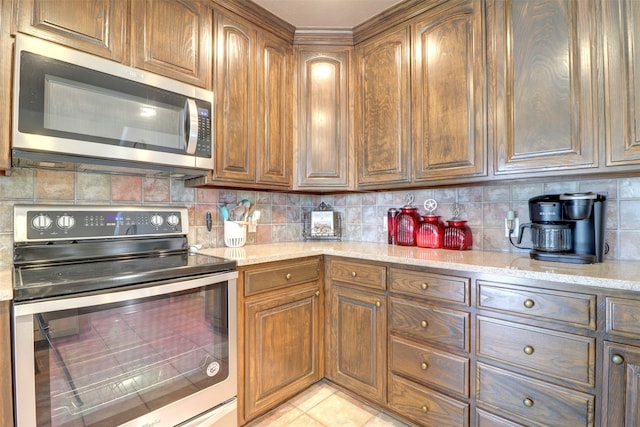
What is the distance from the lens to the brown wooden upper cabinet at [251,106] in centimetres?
172

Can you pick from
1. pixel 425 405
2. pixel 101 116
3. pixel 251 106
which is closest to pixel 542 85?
pixel 251 106

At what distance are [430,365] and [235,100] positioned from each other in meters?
1.80

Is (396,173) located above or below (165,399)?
above

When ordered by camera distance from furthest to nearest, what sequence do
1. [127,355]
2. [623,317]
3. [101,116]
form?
[101,116], [127,355], [623,317]

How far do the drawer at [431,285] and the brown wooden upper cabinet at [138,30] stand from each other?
1.48m

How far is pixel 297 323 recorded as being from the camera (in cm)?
179

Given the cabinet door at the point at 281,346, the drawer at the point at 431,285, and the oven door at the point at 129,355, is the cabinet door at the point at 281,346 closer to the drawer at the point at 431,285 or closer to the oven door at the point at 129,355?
the oven door at the point at 129,355

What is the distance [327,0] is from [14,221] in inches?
77.7

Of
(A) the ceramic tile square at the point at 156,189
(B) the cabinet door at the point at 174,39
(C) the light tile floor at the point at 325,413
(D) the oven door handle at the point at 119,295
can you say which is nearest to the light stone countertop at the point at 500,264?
(D) the oven door handle at the point at 119,295

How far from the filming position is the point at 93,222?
1.44 meters

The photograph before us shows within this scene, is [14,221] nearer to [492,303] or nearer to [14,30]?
[14,30]

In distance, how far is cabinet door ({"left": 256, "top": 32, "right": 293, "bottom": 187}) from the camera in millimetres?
1931

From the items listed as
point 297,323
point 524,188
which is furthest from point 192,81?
point 524,188

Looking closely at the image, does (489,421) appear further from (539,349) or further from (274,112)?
(274,112)
